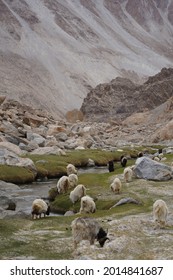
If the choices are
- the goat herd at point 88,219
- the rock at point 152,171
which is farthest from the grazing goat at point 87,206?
the rock at point 152,171

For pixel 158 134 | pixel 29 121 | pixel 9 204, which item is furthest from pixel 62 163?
pixel 158 134

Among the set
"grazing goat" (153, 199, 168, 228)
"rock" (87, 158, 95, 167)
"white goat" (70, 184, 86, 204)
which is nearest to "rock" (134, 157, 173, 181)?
"white goat" (70, 184, 86, 204)

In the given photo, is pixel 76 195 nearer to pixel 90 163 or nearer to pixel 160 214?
pixel 160 214

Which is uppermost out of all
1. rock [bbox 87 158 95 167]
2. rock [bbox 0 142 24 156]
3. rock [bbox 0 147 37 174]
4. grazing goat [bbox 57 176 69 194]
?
rock [bbox 0 142 24 156]

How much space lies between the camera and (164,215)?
2555 centimetres

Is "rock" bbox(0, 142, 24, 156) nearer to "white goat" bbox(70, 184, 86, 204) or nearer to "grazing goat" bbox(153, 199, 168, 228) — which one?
"white goat" bbox(70, 184, 86, 204)

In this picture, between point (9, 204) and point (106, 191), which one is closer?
point (9, 204)

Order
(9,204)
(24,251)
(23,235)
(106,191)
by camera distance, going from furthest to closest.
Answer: (106,191)
(9,204)
(23,235)
(24,251)

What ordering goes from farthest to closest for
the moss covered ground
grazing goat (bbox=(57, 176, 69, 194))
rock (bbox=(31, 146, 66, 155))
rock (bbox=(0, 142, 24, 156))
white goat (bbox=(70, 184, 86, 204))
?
rock (bbox=(31, 146, 66, 155)) → rock (bbox=(0, 142, 24, 156)) → grazing goat (bbox=(57, 176, 69, 194)) → white goat (bbox=(70, 184, 86, 204)) → the moss covered ground

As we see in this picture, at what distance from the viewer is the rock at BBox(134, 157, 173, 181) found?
45844 millimetres

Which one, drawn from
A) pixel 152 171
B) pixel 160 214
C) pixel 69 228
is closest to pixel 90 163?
A: pixel 152 171
